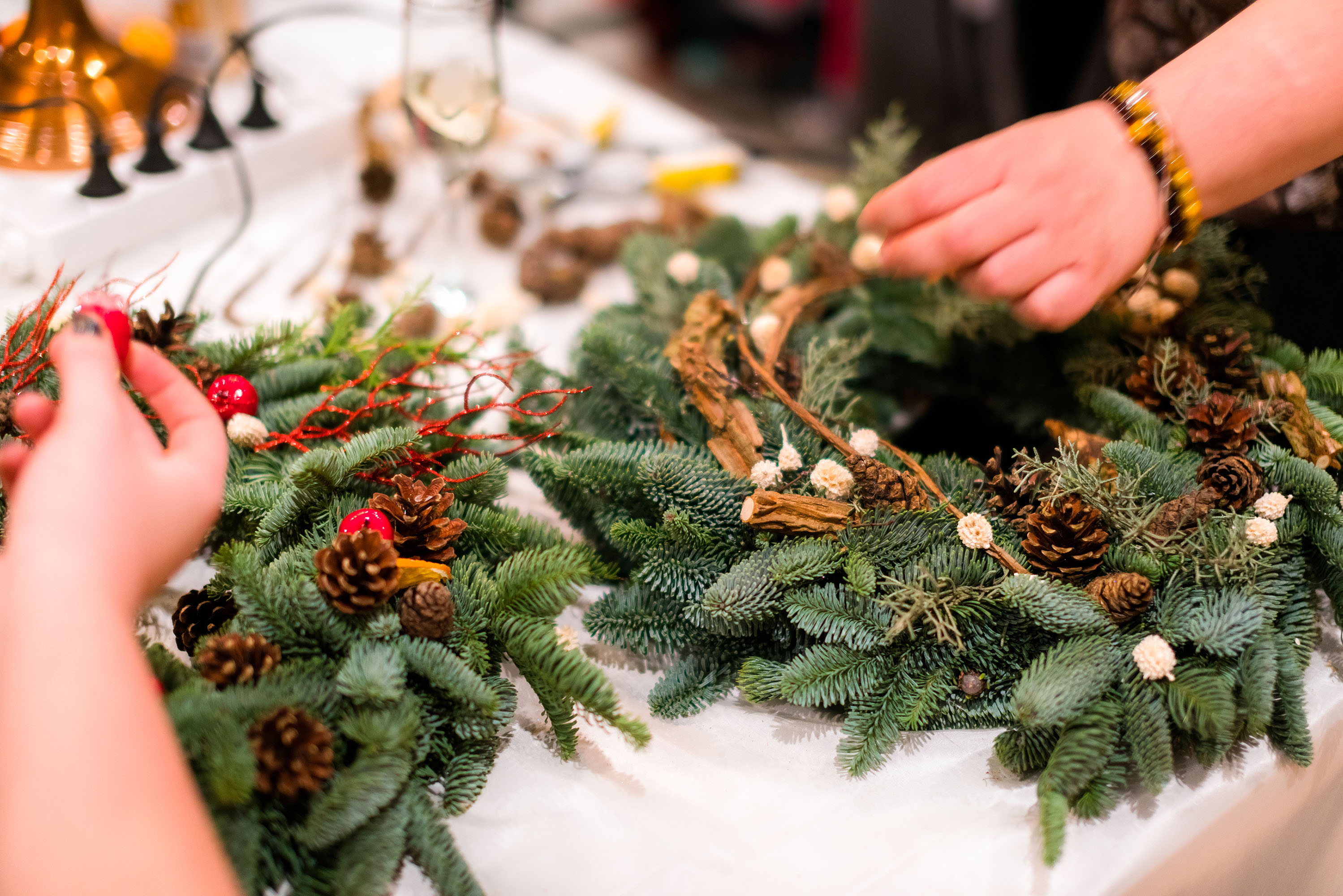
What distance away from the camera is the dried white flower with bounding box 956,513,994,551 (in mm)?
578

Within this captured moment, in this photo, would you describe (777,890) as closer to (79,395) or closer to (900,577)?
(900,577)

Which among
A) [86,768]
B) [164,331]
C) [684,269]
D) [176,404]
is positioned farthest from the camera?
[684,269]

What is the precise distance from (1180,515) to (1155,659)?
104 mm

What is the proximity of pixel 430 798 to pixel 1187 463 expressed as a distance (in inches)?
20.8

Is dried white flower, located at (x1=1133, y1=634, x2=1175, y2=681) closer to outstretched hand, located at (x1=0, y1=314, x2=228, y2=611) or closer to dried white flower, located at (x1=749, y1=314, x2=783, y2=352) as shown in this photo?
dried white flower, located at (x1=749, y1=314, x2=783, y2=352)

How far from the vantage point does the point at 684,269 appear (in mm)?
817

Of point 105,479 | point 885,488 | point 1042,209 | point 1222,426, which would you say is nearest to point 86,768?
point 105,479

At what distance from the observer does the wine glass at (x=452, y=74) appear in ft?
2.80

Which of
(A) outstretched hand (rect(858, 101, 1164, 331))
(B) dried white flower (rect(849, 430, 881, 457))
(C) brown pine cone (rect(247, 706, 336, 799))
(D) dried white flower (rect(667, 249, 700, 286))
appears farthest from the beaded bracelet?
(C) brown pine cone (rect(247, 706, 336, 799))

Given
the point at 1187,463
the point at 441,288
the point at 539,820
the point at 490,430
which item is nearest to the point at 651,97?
the point at 441,288

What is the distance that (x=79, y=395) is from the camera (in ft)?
1.29

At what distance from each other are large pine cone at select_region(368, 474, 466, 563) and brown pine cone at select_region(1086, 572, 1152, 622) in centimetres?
39

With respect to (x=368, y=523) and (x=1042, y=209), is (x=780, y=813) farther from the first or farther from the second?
(x=1042, y=209)

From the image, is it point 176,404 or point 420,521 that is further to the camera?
point 420,521
